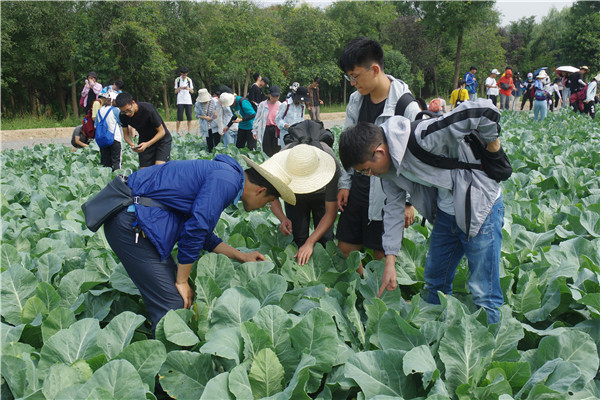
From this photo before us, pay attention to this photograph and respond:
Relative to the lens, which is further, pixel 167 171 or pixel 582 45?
pixel 582 45

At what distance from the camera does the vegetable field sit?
1.96m

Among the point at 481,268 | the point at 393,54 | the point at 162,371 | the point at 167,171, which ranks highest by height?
the point at 393,54

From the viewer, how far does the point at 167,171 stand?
2549 millimetres

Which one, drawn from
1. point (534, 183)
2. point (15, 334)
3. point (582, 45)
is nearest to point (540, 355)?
point (15, 334)

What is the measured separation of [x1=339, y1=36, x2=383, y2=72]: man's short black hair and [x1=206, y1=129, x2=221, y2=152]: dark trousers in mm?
7845

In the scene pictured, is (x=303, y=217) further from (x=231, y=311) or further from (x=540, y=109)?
(x=540, y=109)

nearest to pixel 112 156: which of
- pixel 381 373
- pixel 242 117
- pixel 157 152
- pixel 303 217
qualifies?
pixel 157 152

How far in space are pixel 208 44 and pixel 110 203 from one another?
26808 millimetres

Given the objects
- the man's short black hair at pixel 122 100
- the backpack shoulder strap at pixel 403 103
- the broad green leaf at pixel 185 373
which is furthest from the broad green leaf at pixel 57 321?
the man's short black hair at pixel 122 100

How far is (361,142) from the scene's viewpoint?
2.25m

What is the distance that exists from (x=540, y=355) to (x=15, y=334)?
2536 mm

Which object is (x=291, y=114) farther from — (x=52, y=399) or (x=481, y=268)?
(x=52, y=399)

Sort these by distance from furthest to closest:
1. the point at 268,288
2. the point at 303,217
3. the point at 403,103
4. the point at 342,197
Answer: the point at 303,217 < the point at 342,197 < the point at 403,103 < the point at 268,288

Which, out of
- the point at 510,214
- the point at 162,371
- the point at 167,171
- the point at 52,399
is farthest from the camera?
the point at 510,214
